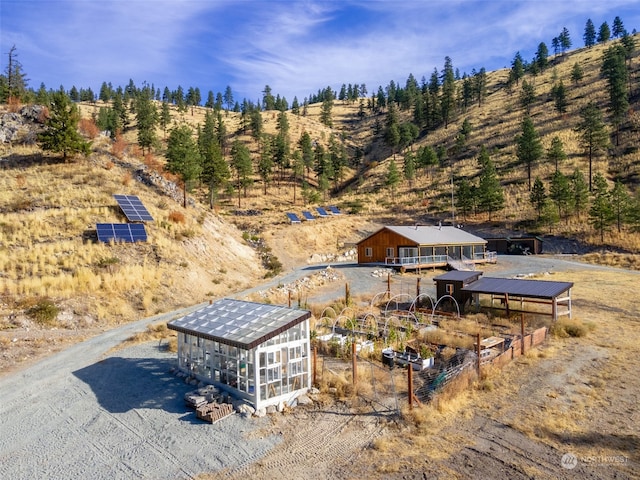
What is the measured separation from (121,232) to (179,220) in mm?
7040

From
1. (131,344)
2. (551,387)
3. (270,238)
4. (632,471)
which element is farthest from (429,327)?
(270,238)

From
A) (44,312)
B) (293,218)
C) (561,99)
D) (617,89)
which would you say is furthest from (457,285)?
(561,99)

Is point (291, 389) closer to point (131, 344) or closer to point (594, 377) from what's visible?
point (131, 344)

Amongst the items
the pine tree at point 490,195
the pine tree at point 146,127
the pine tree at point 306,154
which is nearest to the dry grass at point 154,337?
the pine tree at point 490,195

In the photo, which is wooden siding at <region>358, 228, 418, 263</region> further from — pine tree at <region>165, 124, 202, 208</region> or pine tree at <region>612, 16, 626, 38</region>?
pine tree at <region>612, 16, 626, 38</region>

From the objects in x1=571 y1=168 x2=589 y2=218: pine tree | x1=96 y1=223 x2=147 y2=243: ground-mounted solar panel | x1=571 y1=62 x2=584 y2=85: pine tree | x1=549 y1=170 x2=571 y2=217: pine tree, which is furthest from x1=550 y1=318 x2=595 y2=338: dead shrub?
x1=571 y1=62 x2=584 y2=85: pine tree

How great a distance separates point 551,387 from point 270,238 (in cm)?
4326

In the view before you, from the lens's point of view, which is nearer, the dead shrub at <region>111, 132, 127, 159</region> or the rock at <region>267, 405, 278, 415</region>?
the rock at <region>267, 405, 278, 415</region>

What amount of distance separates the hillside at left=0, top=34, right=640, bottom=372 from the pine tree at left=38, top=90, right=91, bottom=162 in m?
1.90

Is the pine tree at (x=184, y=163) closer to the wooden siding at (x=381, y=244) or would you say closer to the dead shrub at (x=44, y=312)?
the wooden siding at (x=381, y=244)

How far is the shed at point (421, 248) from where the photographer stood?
43406mm

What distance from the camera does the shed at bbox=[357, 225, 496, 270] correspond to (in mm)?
43406

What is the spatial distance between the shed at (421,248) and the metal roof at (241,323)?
2911 cm

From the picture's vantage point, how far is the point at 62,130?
4250 cm
